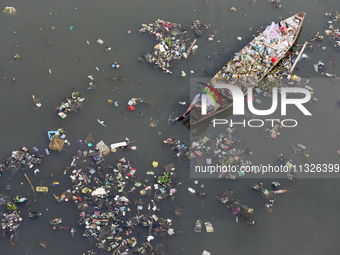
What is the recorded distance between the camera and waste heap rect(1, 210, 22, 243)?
9.44 meters

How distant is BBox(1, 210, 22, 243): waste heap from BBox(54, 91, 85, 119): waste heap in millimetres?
3812

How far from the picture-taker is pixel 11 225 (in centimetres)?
949

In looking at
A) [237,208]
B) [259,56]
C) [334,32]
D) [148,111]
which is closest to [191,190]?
[237,208]

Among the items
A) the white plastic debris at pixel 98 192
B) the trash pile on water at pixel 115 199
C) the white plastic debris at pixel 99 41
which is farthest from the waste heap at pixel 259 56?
the white plastic debris at pixel 98 192

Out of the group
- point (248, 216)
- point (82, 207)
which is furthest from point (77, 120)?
point (248, 216)

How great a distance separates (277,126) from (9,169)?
10089 millimetres

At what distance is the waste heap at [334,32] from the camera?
1218 cm

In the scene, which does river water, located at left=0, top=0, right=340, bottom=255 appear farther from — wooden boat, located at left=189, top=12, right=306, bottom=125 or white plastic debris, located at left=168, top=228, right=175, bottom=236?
wooden boat, located at left=189, top=12, right=306, bottom=125

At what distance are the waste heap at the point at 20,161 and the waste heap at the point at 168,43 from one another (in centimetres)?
582

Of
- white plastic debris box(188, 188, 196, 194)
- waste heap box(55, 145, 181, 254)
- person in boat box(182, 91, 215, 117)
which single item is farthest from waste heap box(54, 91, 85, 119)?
white plastic debris box(188, 188, 196, 194)

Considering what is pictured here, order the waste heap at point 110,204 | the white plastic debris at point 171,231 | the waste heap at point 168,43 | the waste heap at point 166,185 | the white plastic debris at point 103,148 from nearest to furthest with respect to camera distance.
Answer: the waste heap at point 110,204
the white plastic debris at point 171,231
the waste heap at point 166,185
the white plastic debris at point 103,148
the waste heap at point 168,43

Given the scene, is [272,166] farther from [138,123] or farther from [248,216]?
[138,123]

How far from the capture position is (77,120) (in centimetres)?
1097

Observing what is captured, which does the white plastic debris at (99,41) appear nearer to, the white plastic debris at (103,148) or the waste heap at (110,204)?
the white plastic debris at (103,148)
